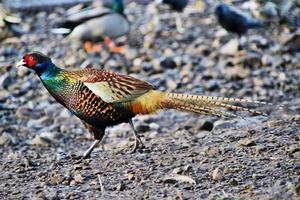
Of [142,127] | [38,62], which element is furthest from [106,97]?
[142,127]

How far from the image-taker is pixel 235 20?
1150 centimetres

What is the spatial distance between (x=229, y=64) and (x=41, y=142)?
3.22 meters

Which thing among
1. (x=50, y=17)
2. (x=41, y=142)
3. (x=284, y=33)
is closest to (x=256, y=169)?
(x=41, y=142)

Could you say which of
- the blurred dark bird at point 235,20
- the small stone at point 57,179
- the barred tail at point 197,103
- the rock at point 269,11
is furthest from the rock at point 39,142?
the rock at point 269,11

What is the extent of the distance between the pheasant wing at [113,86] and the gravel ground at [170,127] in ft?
1.37

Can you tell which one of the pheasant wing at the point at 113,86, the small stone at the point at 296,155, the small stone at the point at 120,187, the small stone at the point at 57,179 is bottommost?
the small stone at the point at 57,179

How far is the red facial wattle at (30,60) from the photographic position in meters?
5.88

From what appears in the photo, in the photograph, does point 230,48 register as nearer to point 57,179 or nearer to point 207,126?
point 207,126

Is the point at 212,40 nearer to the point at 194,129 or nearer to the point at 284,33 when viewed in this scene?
the point at 284,33

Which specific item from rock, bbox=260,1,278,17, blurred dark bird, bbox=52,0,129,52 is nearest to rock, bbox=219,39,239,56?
blurred dark bird, bbox=52,0,129,52

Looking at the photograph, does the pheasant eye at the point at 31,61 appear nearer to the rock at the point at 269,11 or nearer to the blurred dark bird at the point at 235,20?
the blurred dark bird at the point at 235,20

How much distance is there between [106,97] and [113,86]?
0.10m

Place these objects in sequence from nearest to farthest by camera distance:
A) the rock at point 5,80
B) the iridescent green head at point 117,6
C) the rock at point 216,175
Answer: the rock at point 216,175, the rock at point 5,80, the iridescent green head at point 117,6

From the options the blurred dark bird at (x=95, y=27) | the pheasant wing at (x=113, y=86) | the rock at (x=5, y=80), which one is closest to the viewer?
the pheasant wing at (x=113, y=86)
